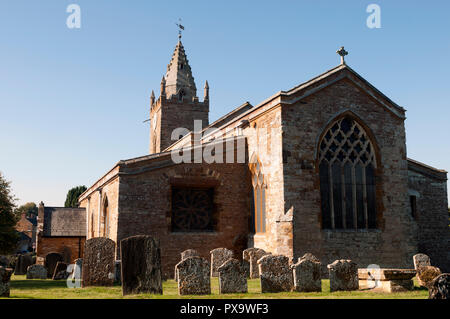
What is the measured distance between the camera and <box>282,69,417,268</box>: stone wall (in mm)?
17156

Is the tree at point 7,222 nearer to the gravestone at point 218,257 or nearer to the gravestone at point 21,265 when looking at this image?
the gravestone at point 21,265

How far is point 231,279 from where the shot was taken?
37.3ft

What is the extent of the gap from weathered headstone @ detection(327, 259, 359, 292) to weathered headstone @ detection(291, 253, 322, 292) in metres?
0.37

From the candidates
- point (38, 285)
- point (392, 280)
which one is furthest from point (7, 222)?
point (392, 280)

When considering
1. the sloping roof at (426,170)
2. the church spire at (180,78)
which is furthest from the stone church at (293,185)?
the church spire at (180,78)

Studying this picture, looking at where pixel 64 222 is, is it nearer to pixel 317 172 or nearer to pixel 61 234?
pixel 61 234

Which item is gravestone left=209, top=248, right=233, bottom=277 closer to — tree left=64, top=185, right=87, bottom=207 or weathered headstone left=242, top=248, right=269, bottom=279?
weathered headstone left=242, top=248, right=269, bottom=279

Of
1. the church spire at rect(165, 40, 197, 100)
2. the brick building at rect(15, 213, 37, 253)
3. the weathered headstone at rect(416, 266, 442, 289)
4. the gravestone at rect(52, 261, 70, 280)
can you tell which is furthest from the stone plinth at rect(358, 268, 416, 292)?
the brick building at rect(15, 213, 37, 253)

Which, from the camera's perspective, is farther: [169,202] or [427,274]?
[169,202]

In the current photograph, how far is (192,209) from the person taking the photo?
760 inches

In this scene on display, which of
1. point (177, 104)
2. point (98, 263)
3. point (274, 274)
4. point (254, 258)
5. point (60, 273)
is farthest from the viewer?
point (177, 104)

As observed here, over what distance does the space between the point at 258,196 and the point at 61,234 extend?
15.4m

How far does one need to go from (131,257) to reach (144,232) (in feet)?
24.0

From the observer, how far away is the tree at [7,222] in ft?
61.1
